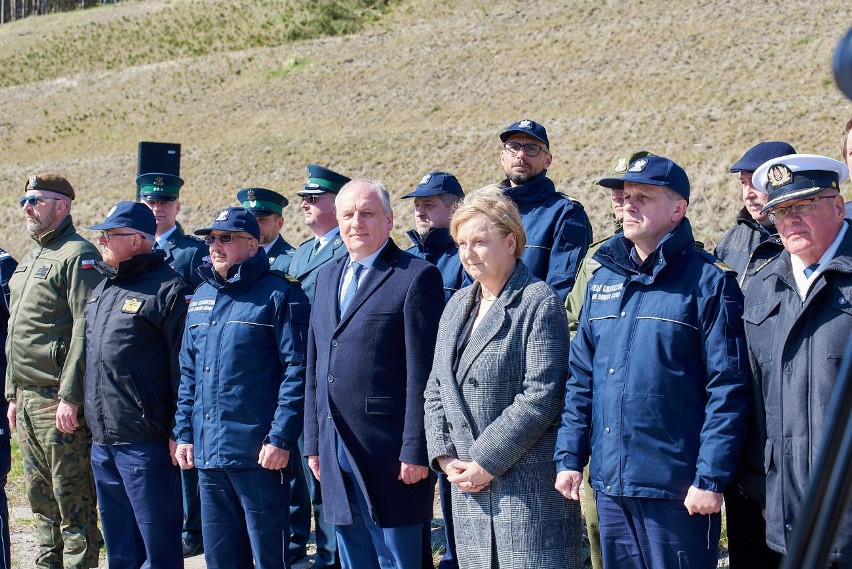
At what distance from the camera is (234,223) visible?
500 cm

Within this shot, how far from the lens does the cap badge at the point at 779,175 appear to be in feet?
11.2

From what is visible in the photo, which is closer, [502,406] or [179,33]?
[502,406]

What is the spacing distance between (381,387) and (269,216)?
10.7ft

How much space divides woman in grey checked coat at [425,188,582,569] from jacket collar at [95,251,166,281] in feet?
7.33

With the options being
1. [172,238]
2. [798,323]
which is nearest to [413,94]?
[172,238]

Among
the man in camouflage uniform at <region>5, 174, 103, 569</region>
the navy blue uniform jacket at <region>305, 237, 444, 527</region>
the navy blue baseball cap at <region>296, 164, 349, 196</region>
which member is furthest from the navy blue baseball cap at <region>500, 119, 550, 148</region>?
the man in camouflage uniform at <region>5, 174, 103, 569</region>

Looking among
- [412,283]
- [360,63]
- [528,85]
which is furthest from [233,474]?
[360,63]

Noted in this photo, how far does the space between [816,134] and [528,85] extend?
550 inches

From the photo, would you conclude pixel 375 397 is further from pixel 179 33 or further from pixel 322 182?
pixel 179 33

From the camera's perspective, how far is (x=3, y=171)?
35.7m

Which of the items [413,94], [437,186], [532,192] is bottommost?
[532,192]

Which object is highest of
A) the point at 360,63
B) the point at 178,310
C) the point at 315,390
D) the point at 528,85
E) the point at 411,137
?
the point at 360,63

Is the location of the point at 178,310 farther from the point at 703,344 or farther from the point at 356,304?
the point at 703,344

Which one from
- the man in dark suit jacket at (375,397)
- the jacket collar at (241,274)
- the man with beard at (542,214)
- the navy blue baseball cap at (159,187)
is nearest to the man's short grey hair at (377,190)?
the man in dark suit jacket at (375,397)
